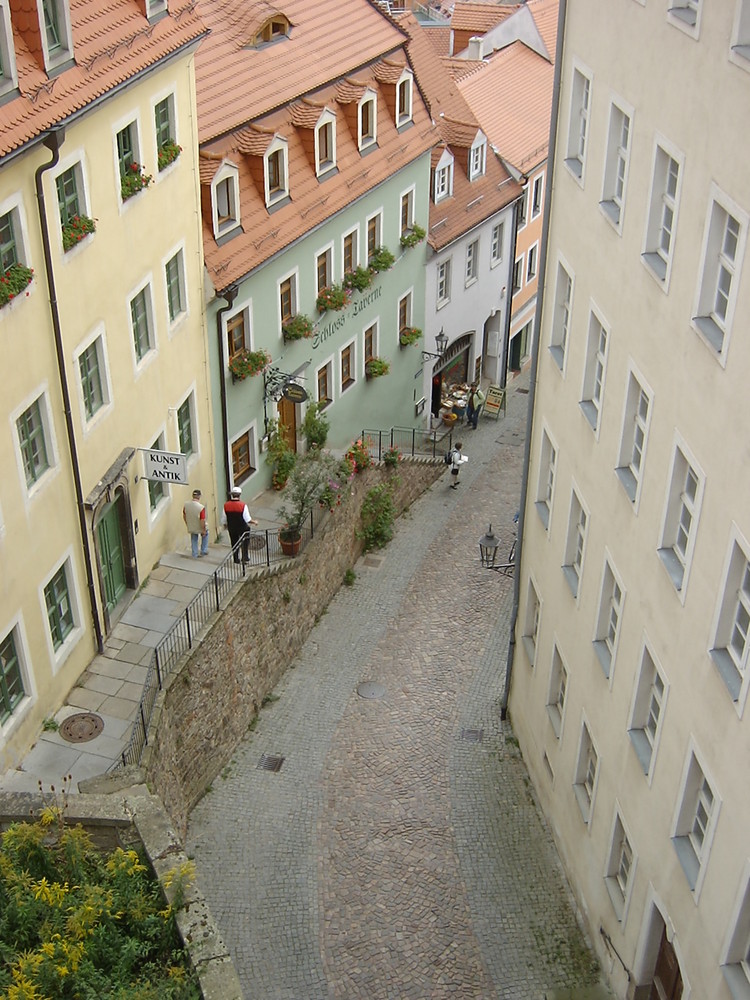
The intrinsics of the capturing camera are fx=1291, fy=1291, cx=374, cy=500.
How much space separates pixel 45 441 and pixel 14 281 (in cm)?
280

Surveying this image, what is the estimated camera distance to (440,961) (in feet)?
64.4

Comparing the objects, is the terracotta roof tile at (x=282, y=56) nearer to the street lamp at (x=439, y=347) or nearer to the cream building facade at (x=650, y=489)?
the street lamp at (x=439, y=347)

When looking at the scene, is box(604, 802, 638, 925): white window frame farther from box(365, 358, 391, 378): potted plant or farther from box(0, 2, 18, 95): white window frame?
box(365, 358, 391, 378): potted plant

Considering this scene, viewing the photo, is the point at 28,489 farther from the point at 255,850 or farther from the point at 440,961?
the point at 440,961

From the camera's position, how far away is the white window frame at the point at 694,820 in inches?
571

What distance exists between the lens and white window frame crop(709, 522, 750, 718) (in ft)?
43.3

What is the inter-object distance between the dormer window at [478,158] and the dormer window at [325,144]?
334 inches

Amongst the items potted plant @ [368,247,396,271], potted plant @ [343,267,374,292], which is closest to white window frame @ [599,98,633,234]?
potted plant @ [343,267,374,292]

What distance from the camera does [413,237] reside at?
33656mm

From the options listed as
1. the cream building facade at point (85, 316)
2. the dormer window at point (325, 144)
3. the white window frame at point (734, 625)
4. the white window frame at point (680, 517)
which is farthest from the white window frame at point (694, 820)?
the dormer window at point (325, 144)

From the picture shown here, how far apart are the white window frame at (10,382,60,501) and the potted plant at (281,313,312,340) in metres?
9.92

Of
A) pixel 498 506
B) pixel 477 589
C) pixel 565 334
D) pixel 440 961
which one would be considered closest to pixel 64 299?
pixel 565 334

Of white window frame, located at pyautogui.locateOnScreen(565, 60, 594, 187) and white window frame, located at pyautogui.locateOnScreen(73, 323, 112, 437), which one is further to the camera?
white window frame, located at pyautogui.locateOnScreen(73, 323, 112, 437)

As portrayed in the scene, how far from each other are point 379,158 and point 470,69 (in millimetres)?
14282
